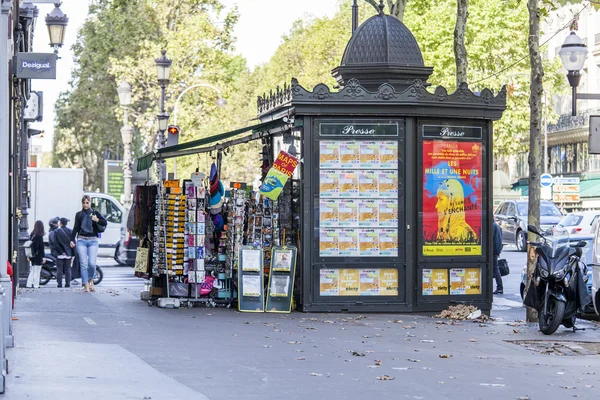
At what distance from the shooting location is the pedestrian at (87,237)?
21.8 meters

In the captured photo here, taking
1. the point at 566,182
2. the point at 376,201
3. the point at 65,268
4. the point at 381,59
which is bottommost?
the point at 65,268

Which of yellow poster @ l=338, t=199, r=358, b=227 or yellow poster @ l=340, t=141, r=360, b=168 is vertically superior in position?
yellow poster @ l=340, t=141, r=360, b=168

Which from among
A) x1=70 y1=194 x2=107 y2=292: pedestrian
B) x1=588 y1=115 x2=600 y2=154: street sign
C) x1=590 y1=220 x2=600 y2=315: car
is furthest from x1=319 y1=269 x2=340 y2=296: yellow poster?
x1=70 y1=194 x2=107 y2=292: pedestrian

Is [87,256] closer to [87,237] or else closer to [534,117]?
[87,237]

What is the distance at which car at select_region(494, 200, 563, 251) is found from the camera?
39.7 m

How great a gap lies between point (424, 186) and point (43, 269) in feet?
39.6

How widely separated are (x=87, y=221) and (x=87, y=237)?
408mm

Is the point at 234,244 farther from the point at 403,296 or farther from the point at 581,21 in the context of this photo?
the point at 581,21

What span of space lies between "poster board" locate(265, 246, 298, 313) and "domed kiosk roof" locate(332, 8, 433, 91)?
9.21ft

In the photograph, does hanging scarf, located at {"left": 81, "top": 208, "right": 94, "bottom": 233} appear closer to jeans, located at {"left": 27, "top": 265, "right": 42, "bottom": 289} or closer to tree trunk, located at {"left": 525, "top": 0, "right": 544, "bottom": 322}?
jeans, located at {"left": 27, "top": 265, "right": 42, "bottom": 289}

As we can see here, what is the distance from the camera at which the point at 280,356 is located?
38.9 ft

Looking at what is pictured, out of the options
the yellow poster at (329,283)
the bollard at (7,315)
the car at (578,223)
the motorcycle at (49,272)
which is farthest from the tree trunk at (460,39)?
the car at (578,223)

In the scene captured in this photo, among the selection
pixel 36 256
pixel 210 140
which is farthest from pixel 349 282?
pixel 36 256

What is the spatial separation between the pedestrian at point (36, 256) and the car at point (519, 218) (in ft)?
60.8
